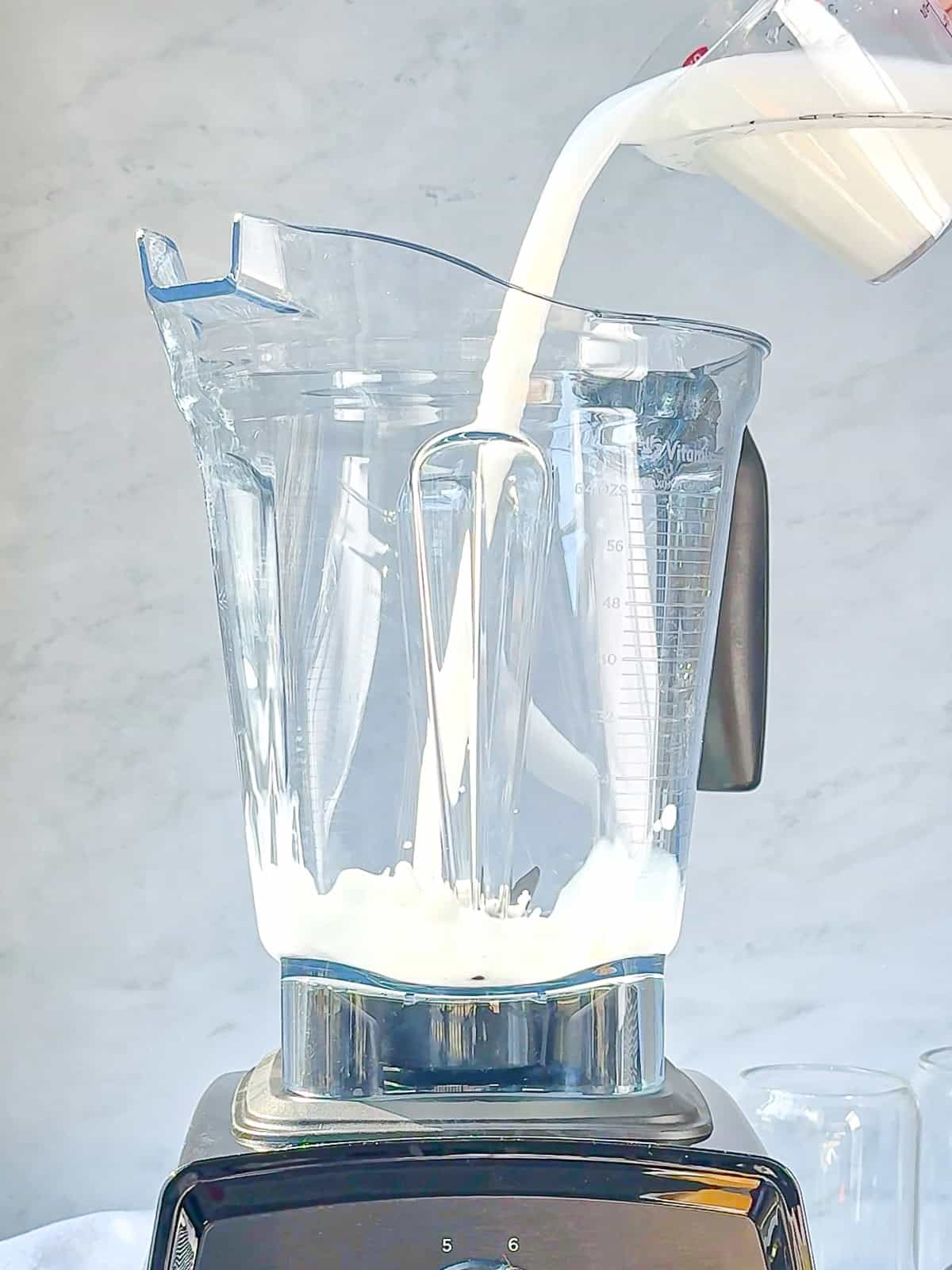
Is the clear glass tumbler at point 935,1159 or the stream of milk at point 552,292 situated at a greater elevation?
the stream of milk at point 552,292

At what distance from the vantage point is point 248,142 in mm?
1143

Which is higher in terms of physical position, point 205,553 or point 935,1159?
point 205,553

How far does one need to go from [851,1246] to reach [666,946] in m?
0.33

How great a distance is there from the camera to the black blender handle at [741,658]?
0.81 m

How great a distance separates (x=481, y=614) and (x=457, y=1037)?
21cm

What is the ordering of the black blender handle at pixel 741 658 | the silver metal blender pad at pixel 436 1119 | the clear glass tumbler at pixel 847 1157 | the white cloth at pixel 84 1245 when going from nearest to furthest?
the silver metal blender pad at pixel 436 1119, the black blender handle at pixel 741 658, the clear glass tumbler at pixel 847 1157, the white cloth at pixel 84 1245

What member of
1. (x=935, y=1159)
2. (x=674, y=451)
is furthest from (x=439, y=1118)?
(x=935, y=1159)

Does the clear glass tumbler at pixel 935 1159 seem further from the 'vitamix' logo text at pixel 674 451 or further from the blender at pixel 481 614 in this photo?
the 'vitamix' logo text at pixel 674 451

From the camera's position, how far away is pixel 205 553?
3.75 feet

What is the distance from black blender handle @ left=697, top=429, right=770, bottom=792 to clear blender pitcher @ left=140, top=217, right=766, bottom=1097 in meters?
0.06

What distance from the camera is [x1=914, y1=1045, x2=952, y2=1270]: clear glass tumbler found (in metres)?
1.00

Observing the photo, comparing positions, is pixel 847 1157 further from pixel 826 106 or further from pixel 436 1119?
pixel 826 106

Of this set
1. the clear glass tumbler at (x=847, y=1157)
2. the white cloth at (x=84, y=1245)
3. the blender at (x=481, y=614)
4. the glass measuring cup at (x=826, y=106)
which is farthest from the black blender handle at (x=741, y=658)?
the white cloth at (x=84, y=1245)

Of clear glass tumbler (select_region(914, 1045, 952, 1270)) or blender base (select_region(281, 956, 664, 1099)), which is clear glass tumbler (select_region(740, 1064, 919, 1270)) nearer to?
clear glass tumbler (select_region(914, 1045, 952, 1270))
